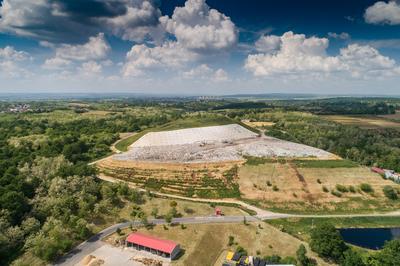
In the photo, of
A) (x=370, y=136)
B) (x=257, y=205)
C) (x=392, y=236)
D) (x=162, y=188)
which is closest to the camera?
(x=392, y=236)

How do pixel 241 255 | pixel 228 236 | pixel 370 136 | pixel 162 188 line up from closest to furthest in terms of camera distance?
pixel 241 255 → pixel 228 236 → pixel 162 188 → pixel 370 136

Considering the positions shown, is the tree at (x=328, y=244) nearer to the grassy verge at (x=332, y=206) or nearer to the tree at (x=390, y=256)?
the tree at (x=390, y=256)

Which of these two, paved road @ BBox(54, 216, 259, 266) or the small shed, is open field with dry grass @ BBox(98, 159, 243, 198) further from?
the small shed

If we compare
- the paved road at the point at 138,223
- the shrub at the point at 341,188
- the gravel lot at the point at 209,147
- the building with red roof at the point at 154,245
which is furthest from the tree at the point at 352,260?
the gravel lot at the point at 209,147

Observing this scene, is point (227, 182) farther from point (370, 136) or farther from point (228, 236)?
point (370, 136)

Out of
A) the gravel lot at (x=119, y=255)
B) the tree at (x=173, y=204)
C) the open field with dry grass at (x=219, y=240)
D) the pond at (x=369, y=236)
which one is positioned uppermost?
the tree at (x=173, y=204)

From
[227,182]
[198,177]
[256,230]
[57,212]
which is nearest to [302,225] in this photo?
[256,230]

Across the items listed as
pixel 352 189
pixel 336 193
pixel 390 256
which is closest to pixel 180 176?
pixel 336 193
